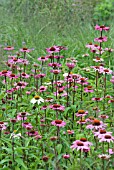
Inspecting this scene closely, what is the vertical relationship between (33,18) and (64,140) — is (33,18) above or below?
above

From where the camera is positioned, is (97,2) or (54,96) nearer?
(54,96)

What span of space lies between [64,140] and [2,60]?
2.37 meters

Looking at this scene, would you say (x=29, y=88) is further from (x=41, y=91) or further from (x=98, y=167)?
(x=98, y=167)

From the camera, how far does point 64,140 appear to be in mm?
3508

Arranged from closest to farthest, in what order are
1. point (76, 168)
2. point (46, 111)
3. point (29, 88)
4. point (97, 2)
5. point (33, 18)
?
point (76, 168) < point (46, 111) < point (29, 88) < point (33, 18) < point (97, 2)

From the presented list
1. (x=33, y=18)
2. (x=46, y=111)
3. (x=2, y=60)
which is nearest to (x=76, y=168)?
(x=46, y=111)

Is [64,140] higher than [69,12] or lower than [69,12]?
lower

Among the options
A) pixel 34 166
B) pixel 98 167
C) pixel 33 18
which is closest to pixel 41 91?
pixel 34 166

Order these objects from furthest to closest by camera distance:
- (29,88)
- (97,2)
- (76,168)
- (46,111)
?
(97,2), (29,88), (46,111), (76,168)

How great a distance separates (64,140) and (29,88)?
1375 millimetres

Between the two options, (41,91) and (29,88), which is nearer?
(41,91)

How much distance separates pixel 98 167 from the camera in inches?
118

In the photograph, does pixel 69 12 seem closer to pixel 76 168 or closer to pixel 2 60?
pixel 2 60

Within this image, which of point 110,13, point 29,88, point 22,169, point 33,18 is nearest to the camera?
point 22,169
